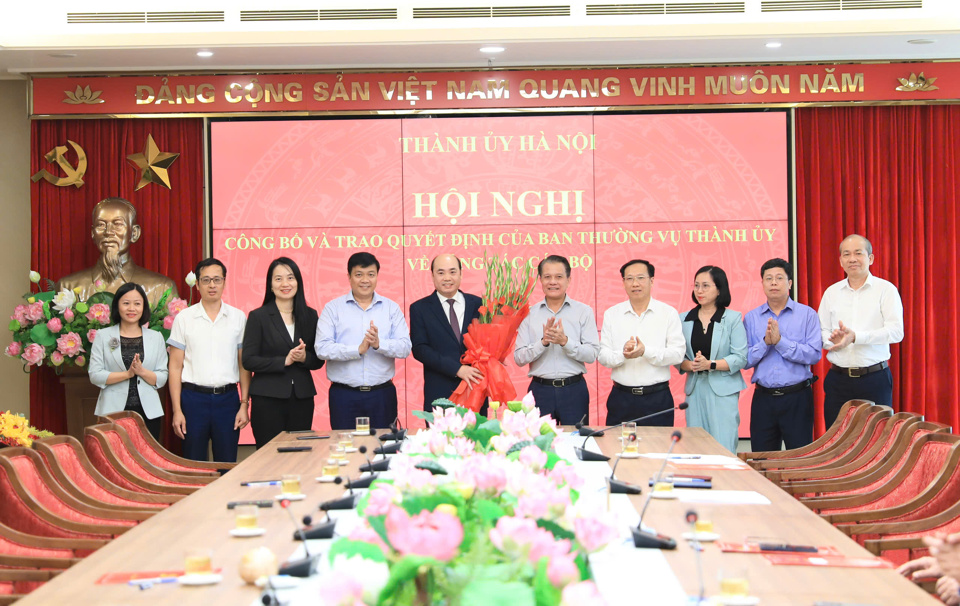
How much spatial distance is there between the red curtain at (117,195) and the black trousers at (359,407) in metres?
2.27

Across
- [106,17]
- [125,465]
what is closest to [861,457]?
[125,465]

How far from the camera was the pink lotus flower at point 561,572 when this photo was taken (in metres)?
1.41

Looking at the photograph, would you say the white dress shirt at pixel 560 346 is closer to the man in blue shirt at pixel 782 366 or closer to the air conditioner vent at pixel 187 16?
the man in blue shirt at pixel 782 366

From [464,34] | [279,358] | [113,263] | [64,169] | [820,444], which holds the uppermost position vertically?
[464,34]

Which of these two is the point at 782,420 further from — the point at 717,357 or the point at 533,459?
the point at 533,459

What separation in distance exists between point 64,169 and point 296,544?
5.78 m

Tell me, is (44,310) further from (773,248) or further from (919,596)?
(919,596)

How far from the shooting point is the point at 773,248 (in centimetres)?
766

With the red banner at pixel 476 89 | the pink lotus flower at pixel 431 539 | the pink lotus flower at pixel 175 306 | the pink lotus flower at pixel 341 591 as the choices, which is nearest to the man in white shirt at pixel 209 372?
the pink lotus flower at pixel 175 306

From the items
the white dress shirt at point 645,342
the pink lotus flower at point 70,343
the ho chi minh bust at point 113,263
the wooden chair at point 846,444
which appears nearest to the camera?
the wooden chair at point 846,444

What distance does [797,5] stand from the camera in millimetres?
6922

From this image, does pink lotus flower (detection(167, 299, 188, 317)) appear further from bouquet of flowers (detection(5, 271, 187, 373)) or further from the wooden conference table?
the wooden conference table

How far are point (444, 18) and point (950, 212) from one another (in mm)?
4058

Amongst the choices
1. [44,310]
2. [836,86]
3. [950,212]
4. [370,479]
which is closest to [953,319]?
[950,212]
